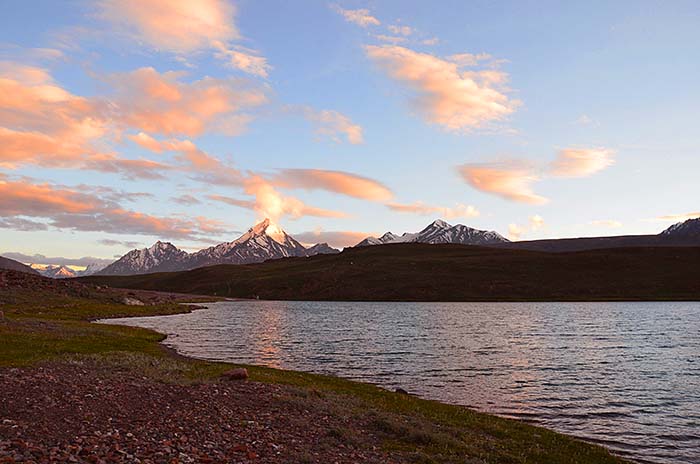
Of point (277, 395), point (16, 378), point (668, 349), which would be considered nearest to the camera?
point (16, 378)

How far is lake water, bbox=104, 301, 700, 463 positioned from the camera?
33.4 m

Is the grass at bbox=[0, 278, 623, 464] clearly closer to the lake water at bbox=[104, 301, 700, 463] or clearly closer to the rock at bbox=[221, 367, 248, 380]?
the rock at bbox=[221, 367, 248, 380]

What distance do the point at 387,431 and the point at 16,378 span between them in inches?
794

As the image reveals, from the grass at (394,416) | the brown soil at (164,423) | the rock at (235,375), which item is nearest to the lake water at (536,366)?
the grass at (394,416)

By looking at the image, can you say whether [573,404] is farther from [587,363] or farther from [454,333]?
[454,333]

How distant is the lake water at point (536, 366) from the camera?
1316 inches

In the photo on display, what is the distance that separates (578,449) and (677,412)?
52.4 ft

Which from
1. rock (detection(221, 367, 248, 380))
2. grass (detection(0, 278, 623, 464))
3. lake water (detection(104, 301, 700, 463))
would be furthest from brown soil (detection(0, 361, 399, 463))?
lake water (detection(104, 301, 700, 463))

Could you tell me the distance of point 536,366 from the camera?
5578cm

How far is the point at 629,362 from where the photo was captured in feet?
193

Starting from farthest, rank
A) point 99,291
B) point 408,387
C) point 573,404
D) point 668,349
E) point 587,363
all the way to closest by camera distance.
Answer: point 99,291 < point 668,349 < point 587,363 < point 408,387 < point 573,404

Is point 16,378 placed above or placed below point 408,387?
above

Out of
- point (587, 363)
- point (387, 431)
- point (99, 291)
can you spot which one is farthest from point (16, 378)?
point (99, 291)

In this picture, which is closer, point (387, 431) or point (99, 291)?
point (387, 431)
